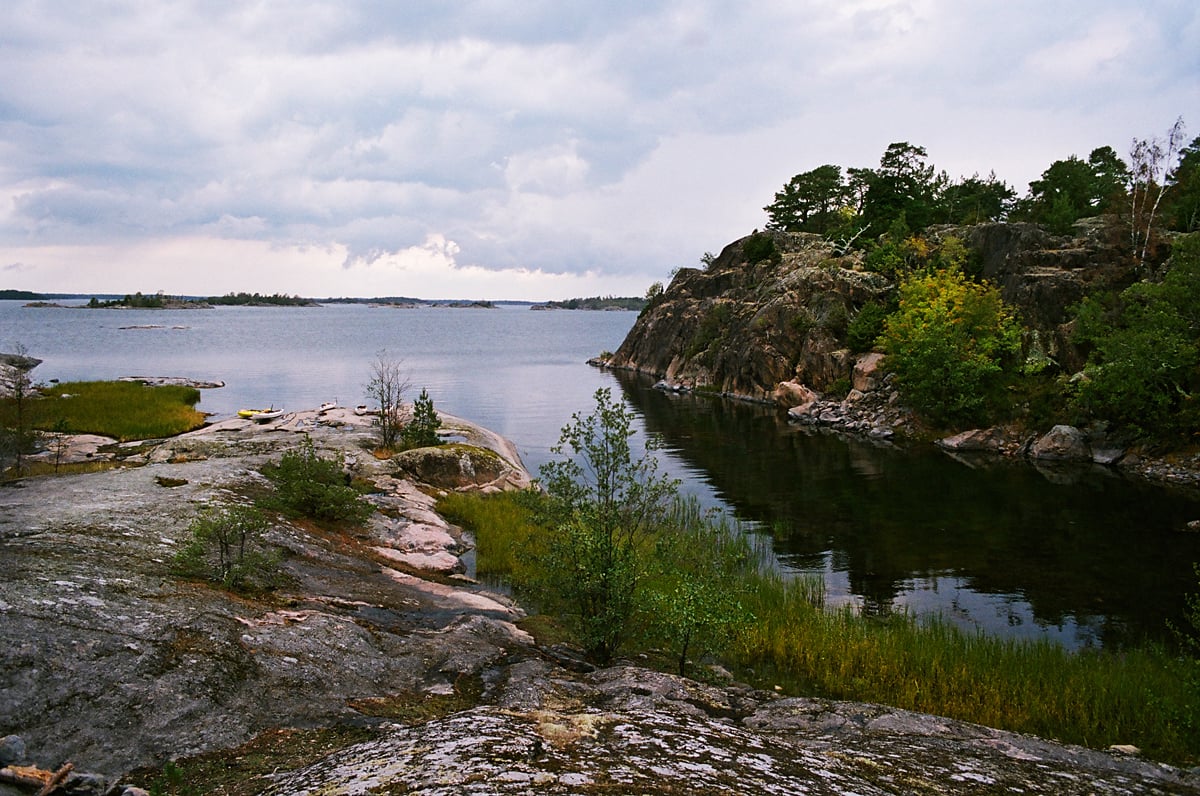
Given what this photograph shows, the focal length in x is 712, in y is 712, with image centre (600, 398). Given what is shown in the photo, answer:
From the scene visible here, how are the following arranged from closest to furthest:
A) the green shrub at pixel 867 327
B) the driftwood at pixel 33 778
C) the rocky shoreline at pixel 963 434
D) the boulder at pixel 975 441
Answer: the driftwood at pixel 33 778 < the rocky shoreline at pixel 963 434 < the boulder at pixel 975 441 < the green shrub at pixel 867 327

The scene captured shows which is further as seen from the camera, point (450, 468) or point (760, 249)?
point (760, 249)

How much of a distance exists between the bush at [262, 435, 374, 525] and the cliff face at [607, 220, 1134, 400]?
4468 cm

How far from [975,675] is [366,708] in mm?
11548

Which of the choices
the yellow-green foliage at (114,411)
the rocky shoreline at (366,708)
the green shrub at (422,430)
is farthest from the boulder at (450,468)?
the yellow-green foliage at (114,411)

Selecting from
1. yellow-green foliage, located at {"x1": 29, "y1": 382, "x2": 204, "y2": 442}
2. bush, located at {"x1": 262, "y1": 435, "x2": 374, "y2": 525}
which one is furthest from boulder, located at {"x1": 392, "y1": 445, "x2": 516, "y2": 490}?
yellow-green foliage, located at {"x1": 29, "y1": 382, "x2": 204, "y2": 442}

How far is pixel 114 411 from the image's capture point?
4300 centimetres

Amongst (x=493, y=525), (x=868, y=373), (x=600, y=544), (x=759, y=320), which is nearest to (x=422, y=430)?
(x=493, y=525)

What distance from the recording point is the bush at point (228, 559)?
12281 millimetres

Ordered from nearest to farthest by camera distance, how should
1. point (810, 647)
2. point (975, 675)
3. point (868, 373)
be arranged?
1. point (975, 675)
2. point (810, 647)
3. point (868, 373)

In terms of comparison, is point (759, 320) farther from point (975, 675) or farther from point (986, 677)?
point (986, 677)

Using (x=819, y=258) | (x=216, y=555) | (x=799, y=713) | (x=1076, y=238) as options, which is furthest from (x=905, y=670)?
(x=819, y=258)

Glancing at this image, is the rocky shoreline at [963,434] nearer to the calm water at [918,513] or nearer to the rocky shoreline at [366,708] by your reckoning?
the calm water at [918,513]

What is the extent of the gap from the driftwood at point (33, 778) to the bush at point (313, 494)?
525 inches

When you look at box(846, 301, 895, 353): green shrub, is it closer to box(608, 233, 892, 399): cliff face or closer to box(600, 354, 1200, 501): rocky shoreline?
box(608, 233, 892, 399): cliff face
